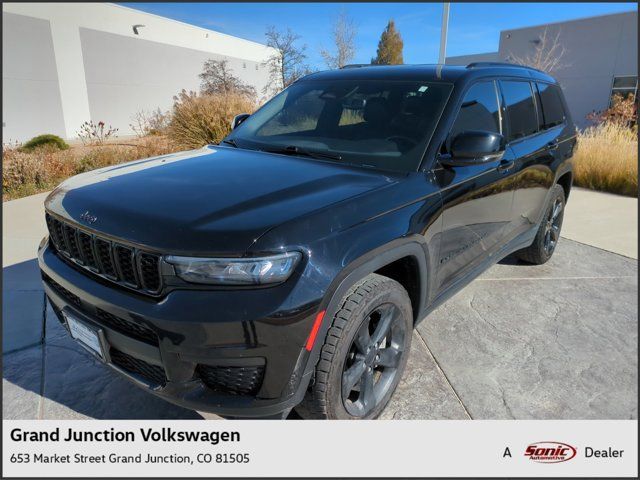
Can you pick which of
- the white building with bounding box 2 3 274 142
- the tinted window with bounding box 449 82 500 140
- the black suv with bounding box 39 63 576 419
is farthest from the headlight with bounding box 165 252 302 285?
the white building with bounding box 2 3 274 142

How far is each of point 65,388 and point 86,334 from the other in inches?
34.5

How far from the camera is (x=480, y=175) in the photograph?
9.48 feet

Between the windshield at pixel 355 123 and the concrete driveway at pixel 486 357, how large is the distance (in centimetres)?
139

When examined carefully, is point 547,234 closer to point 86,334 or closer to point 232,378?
point 232,378

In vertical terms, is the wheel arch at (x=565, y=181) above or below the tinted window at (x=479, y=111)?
below

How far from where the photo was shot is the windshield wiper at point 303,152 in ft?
8.70

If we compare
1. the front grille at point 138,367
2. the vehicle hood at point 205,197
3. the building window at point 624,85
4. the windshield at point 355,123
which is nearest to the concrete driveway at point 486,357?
the front grille at point 138,367

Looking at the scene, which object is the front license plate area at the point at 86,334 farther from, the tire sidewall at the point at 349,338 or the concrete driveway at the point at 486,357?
the tire sidewall at the point at 349,338

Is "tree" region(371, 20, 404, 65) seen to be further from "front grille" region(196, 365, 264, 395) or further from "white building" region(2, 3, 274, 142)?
"front grille" region(196, 365, 264, 395)

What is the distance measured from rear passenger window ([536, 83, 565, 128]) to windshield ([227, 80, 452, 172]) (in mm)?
1828

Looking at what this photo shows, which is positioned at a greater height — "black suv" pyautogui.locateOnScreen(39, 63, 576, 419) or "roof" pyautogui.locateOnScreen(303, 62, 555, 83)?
"roof" pyautogui.locateOnScreen(303, 62, 555, 83)

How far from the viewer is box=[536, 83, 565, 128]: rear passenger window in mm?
4105

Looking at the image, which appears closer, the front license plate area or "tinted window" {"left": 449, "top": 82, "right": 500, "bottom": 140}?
the front license plate area

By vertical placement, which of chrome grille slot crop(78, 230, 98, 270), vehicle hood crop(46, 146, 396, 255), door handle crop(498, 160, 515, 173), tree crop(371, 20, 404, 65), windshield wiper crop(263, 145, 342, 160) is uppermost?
tree crop(371, 20, 404, 65)
